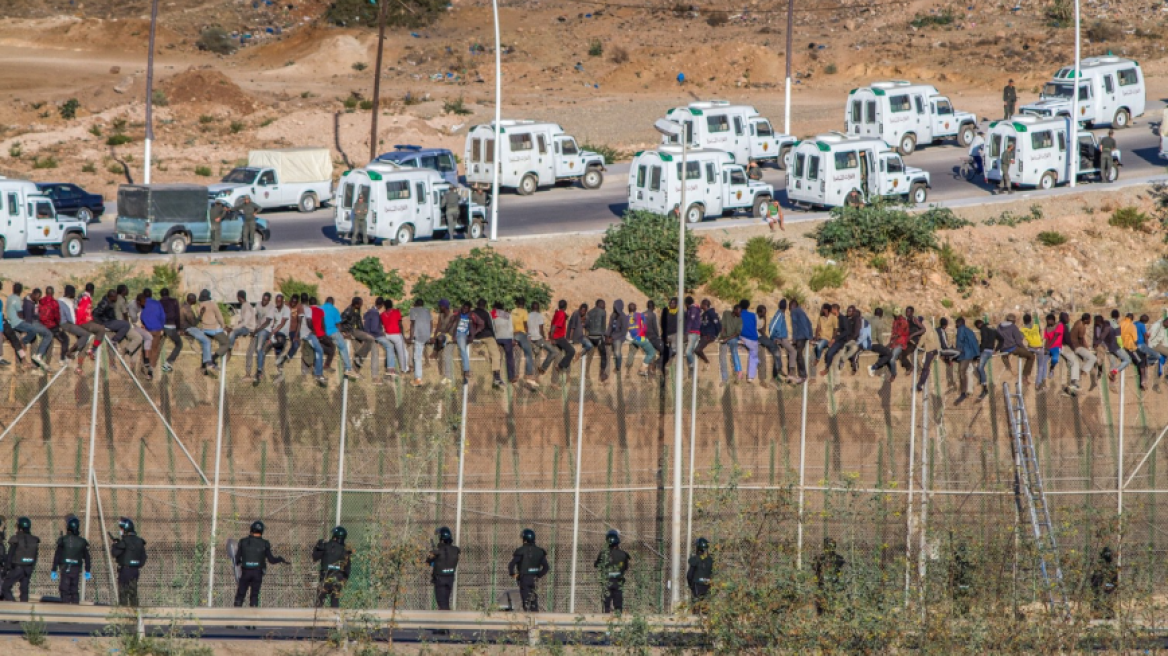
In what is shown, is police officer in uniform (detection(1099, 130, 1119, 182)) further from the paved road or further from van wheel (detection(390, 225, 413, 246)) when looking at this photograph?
van wheel (detection(390, 225, 413, 246))

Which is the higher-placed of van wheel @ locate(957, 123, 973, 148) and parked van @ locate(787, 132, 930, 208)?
van wheel @ locate(957, 123, 973, 148)

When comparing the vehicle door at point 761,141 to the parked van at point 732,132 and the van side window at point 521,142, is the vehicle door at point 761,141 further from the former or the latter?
the van side window at point 521,142

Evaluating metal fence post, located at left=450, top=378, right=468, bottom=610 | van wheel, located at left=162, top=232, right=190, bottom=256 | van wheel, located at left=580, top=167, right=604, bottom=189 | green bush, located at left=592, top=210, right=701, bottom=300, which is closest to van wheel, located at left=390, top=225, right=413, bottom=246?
green bush, located at left=592, top=210, right=701, bottom=300

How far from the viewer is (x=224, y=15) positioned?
3130 inches

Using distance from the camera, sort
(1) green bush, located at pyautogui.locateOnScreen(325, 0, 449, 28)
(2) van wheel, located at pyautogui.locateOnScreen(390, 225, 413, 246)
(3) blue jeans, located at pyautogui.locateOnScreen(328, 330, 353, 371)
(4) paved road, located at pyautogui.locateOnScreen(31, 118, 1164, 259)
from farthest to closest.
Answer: (1) green bush, located at pyautogui.locateOnScreen(325, 0, 449, 28)
(4) paved road, located at pyautogui.locateOnScreen(31, 118, 1164, 259)
(2) van wheel, located at pyautogui.locateOnScreen(390, 225, 413, 246)
(3) blue jeans, located at pyautogui.locateOnScreen(328, 330, 353, 371)

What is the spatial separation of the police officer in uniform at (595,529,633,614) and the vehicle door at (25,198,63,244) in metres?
16.7

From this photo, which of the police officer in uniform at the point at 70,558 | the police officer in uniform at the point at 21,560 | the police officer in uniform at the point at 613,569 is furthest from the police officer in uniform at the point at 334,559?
the police officer in uniform at the point at 21,560

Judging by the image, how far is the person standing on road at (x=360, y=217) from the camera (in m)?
35.8

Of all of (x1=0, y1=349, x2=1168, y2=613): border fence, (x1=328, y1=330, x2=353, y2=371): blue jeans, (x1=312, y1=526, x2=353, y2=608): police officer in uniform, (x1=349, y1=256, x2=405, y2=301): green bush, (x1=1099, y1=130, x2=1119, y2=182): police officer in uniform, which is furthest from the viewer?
(x1=1099, y1=130, x2=1119, y2=182): police officer in uniform

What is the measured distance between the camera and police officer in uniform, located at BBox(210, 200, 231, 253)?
34781 mm

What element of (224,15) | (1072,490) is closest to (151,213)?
(1072,490)

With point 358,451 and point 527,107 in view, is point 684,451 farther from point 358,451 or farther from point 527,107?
point 527,107

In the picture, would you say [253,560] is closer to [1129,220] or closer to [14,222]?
[14,222]

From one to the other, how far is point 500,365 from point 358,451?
3.42m
